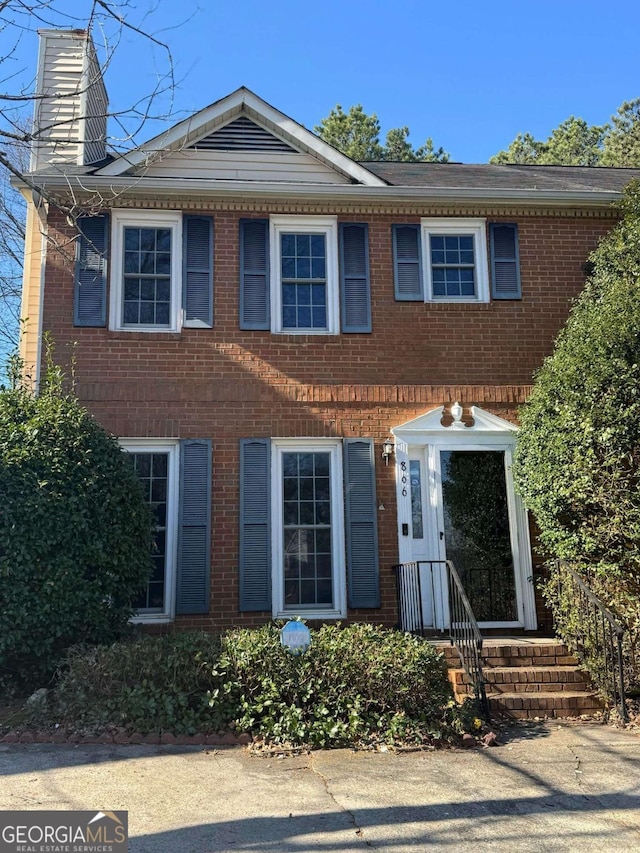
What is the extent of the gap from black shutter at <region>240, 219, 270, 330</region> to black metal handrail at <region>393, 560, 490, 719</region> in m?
3.45

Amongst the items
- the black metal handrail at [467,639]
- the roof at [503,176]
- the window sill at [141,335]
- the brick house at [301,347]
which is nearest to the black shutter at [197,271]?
the brick house at [301,347]

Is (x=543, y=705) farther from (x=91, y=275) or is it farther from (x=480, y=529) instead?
(x=91, y=275)

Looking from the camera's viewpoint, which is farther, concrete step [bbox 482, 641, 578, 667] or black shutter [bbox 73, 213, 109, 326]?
black shutter [bbox 73, 213, 109, 326]

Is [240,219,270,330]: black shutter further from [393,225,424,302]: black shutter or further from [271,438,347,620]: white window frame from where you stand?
[393,225,424,302]: black shutter

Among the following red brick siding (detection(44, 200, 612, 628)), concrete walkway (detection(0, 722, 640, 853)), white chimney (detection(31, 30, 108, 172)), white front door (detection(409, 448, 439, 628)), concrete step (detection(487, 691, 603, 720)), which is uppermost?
white chimney (detection(31, 30, 108, 172))

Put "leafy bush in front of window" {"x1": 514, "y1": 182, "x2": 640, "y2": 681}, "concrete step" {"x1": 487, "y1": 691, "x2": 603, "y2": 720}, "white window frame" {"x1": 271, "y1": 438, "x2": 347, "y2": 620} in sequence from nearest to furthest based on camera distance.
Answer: "concrete step" {"x1": 487, "y1": 691, "x2": 603, "y2": 720} → "leafy bush in front of window" {"x1": 514, "y1": 182, "x2": 640, "y2": 681} → "white window frame" {"x1": 271, "y1": 438, "x2": 347, "y2": 620}

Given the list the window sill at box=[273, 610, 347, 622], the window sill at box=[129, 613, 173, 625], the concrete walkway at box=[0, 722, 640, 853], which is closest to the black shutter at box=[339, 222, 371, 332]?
the window sill at box=[273, 610, 347, 622]

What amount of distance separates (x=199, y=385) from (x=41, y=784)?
494 cm

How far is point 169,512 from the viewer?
28.2 ft

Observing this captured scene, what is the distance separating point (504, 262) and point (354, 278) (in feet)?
6.50

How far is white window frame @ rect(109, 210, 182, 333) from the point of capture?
8.99m

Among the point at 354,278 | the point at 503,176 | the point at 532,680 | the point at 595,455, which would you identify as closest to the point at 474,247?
the point at 354,278

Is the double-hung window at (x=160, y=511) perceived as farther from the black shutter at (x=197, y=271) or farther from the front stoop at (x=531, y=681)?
the front stoop at (x=531, y=681)

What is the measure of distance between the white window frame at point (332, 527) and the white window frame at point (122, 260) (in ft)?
6.68
